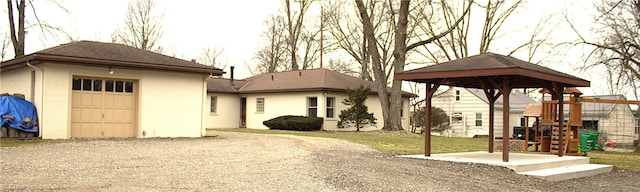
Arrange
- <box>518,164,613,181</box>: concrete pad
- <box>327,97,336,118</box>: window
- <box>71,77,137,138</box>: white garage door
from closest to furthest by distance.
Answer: <box>518,164,613,181</box>: concrete pad, <box>71,77,137,138</box>: white garage door, <box>327,97,336,118</box>: window

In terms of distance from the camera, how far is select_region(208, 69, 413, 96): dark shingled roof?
31.8m

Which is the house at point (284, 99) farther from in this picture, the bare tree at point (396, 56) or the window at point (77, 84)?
the window at point (77, 84)

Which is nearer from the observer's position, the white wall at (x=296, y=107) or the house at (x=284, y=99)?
the white wall at (x=296, y=107)

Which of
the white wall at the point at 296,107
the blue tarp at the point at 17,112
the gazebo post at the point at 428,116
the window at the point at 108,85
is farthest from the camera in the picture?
the white wall at the point at 296,107

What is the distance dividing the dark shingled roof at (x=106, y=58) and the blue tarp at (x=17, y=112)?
1199mm

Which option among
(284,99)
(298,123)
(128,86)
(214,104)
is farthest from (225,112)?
(128,86)

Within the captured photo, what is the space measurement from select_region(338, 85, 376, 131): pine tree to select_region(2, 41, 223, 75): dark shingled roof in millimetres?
11457

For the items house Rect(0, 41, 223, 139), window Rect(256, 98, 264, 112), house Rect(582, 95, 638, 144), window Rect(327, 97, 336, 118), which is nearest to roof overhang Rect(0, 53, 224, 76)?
house Rect(0, 41, 223, 139)

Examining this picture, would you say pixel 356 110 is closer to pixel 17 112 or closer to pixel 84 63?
pixel 84 63

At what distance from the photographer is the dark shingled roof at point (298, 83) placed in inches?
1251

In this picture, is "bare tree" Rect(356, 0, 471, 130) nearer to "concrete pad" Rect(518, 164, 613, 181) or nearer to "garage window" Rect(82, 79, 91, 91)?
"garage window" Rect(82, 79, 91, 91)

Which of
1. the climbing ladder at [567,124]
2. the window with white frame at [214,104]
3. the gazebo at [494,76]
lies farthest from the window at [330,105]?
the gazebo at [494,76]

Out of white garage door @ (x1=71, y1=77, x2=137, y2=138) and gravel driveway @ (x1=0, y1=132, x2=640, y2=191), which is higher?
white garage door @ (x1=71, y1=77, x2=137, y2=138)

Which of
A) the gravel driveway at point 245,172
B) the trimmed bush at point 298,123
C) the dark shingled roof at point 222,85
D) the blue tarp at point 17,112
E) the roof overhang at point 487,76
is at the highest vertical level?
the dark shingled roof at point 222,85
